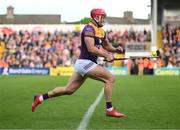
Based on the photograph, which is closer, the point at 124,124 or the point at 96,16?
the point at 124,124

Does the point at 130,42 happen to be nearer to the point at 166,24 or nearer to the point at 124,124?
the point at 166,24

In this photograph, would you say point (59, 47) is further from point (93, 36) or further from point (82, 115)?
point (93, 36)

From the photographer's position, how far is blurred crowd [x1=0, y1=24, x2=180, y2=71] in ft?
136

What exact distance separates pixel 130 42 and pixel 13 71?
30.7ft

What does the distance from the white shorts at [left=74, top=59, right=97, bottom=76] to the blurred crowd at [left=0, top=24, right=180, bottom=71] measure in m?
29.4

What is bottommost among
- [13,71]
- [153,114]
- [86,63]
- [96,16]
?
[13,71]

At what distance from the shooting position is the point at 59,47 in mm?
44625

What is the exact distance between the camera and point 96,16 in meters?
11.1

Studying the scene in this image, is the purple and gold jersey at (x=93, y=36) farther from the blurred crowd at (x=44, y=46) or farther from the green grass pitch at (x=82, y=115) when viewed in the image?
the blurred crowd at (x=44, y=46)

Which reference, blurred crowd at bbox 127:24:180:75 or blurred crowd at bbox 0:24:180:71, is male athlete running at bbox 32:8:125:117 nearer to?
blurred crowd at bbox 127:24:180:75

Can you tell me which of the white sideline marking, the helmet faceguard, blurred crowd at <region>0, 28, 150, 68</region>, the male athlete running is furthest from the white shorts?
blurred crowd at <region>0, 28, 150, 68</region>

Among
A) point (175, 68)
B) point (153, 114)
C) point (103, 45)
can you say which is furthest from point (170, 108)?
point (175, 68)

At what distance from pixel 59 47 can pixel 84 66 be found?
111 feet

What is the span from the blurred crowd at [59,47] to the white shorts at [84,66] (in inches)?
1156
